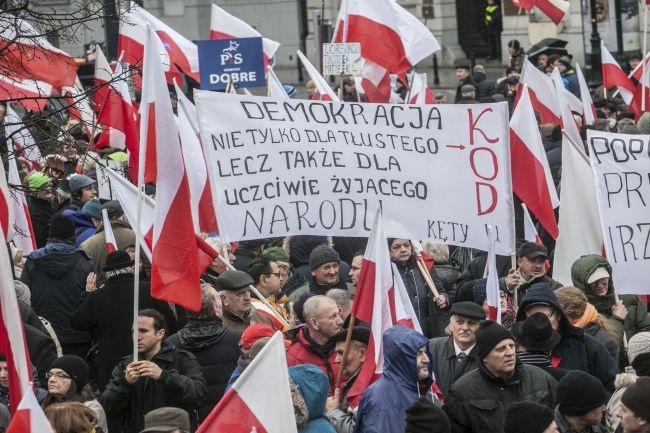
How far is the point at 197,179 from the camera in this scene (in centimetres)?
1184

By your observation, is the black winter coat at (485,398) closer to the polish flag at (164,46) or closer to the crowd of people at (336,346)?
the crowd of people at (336,346)

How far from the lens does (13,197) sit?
1138cm

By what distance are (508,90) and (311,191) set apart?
43.3 ft

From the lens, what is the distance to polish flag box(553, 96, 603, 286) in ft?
36.2

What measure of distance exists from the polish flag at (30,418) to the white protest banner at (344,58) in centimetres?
1029

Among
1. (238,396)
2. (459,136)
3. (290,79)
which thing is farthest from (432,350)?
(290,79)

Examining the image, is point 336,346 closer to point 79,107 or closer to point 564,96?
point 79,107

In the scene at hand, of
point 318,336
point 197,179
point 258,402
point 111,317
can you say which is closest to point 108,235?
point 197,179

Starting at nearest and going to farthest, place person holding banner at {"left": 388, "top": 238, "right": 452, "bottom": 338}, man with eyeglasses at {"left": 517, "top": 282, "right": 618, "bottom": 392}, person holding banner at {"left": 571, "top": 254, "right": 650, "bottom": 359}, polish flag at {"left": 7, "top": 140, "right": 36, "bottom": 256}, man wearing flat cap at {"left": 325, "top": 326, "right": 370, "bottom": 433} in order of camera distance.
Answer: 1. man wearing flat cap at {"left": 325, "top": 326, "right": 370, "bottom": 433}
2. man with eyeglasses at {"left": 517, "top": 282, "right": 618, "bottom": 392}
3. person holding banner at {"left": 571, "top": 254, "right": 650, "bottom": 359}
4. person holding banner at {"left": 388, "top": 238, "right": 452, "bottom": 338}
5. polish flag at {"left": 7, "top": 140, "right": 36, "bottom": 256}

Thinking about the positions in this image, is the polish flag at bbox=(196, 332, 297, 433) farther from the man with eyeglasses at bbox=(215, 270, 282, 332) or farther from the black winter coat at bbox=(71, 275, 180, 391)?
the black winter coat at bbox=(71, 275, 180, 391)

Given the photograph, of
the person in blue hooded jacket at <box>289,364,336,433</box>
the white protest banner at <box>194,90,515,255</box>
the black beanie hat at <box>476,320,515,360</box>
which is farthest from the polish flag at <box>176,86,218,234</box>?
the person in blue hooded jacket at <box>289,364,336,433</box>

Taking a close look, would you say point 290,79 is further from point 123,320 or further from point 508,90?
point 123,320

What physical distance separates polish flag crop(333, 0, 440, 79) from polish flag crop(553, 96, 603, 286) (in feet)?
15.4

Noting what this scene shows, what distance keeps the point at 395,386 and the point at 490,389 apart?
0.57 meters
